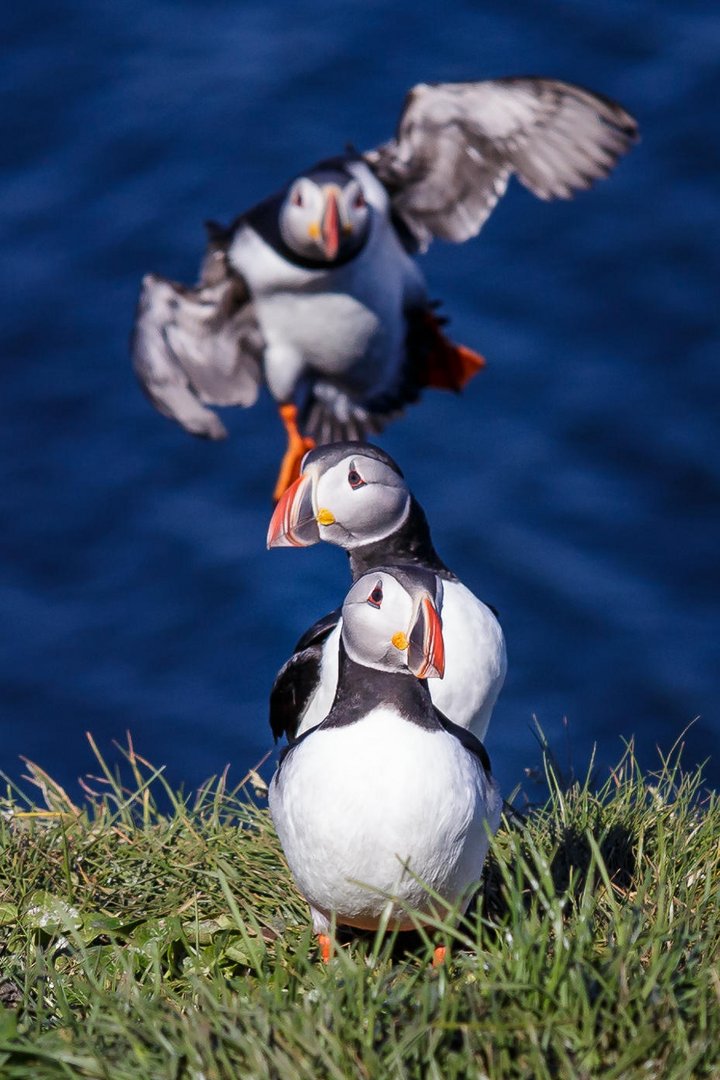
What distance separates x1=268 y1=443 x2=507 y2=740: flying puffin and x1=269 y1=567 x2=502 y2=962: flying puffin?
69 centimetres

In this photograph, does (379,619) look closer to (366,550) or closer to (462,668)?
(462,668)

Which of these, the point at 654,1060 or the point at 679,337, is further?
Result: the point at 679,337

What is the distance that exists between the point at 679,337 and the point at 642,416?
0.62 m

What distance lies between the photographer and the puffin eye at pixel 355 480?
440cm

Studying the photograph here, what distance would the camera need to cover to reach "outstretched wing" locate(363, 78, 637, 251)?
289 inches

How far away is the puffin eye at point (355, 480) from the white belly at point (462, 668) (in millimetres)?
341

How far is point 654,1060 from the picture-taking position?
310cm

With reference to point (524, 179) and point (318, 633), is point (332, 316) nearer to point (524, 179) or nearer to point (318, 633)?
point (524, 179)

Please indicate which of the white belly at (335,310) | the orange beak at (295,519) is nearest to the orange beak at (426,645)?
the orange beak at (295,519)

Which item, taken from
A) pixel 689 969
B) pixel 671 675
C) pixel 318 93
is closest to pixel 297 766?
pixel 689 969

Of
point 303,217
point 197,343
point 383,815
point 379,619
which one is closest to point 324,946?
point 383,815

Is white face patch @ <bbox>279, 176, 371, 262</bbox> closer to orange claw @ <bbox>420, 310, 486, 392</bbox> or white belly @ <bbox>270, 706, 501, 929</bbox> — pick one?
orange claw @ <bbox>420, 310, 486, 392</bbox>

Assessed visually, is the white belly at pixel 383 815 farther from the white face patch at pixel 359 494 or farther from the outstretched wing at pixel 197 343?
the outstretched wing at pixel 197 343

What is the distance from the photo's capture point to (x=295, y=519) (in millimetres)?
4371
